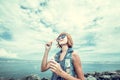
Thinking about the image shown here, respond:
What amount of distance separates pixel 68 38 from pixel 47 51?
0.41 m

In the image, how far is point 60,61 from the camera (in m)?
3.38

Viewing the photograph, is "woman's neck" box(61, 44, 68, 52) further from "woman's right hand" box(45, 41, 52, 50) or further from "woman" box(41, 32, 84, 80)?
"woman's right hand" box(45, 41, 52, 50)

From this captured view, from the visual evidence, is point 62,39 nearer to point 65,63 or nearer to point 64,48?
point 64,48

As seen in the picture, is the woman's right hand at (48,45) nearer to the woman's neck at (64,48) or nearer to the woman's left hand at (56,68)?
the woman's neck at (64,48)

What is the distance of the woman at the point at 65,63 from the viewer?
313cm

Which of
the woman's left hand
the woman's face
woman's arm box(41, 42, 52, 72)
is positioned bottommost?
the woman's left hand

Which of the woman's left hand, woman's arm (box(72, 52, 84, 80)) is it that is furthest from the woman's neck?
the woman's left hand

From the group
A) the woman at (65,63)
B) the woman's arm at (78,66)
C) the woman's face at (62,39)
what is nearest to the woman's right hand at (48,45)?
the woman at (65,63)

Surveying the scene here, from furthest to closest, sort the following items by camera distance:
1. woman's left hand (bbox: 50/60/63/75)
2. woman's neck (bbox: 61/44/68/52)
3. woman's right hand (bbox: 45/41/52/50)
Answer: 1. woman's right hand (bbox: 45/41/52/50)
2. woman's neck (bbox: 61/44/68/52)
3. woman's left hand (bbox: 50/60/63/75)

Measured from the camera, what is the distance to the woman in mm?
3133

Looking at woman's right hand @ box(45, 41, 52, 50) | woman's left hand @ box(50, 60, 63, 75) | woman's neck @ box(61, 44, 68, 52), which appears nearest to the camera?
woman's left hand @ box(50, 60, 63, 75)

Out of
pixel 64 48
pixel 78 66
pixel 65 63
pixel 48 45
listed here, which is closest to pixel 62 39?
pixel 64 48

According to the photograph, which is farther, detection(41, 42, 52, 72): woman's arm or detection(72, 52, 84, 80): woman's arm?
detection(41, 42, 52, 72): woman's arm

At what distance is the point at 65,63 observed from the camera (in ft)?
10.8
